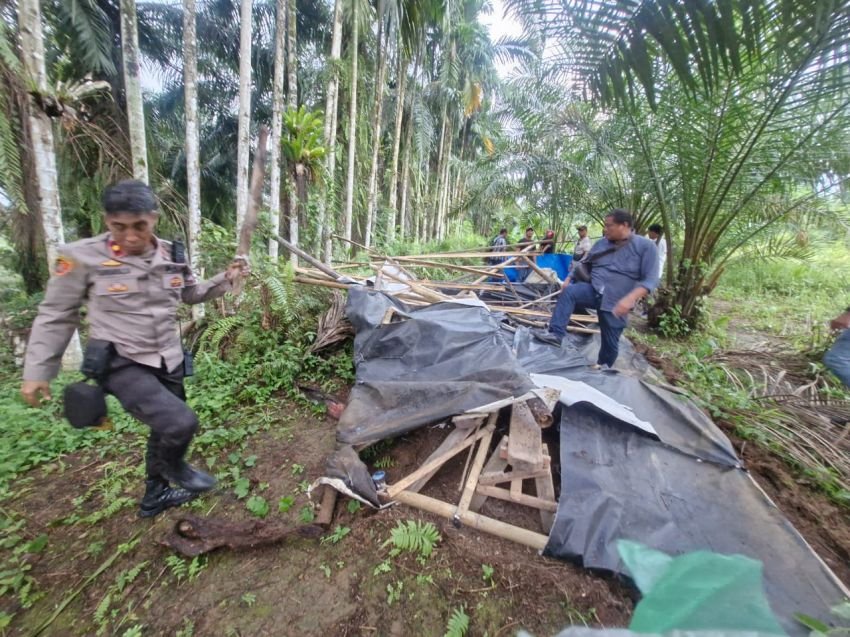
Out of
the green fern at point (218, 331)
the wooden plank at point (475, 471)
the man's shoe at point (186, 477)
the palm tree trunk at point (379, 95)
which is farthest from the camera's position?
the palm tree trunk at point (379, 95)

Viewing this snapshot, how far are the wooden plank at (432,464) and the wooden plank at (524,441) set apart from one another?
0.19 m

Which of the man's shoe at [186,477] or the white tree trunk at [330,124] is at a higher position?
the white tree trunk at [330,124]

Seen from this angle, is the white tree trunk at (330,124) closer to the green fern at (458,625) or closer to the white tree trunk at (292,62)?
the white tree trunk at (292,62)

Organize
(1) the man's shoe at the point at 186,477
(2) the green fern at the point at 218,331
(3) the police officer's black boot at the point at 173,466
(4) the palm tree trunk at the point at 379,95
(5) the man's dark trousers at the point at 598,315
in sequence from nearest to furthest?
1. (3) the police officer's black boot at the point at 173,466
2. (1) the man's shoe at the point at 186,477
3. (5) the man's dark trousers at the point at 598,315
4. (2) the green fern at the point at 218,331
5. (4) the palm tree trunk at the point at 379,95

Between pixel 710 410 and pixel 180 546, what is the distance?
3715mm

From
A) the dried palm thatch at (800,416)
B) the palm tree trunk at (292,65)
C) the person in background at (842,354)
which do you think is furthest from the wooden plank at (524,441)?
the palm tree trunk at (292,65)

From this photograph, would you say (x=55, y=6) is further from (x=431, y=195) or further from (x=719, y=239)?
(x=431, y=195)

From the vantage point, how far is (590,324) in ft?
15.0

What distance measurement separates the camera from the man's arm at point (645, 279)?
2.95m

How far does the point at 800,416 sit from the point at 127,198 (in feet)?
15.0

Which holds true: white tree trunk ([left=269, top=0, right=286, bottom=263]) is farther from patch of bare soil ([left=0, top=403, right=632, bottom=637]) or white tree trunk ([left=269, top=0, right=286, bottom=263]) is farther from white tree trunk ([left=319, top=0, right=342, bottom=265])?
patch of bare soil ([left=0, top=403, right=632, bottom=637])

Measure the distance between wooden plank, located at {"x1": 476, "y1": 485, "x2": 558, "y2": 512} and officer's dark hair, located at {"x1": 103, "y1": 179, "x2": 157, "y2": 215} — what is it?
229 cm

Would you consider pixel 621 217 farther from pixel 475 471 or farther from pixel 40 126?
pixel 40 126

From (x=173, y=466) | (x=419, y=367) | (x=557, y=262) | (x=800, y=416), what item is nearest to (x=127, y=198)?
(x=173, y=466)
